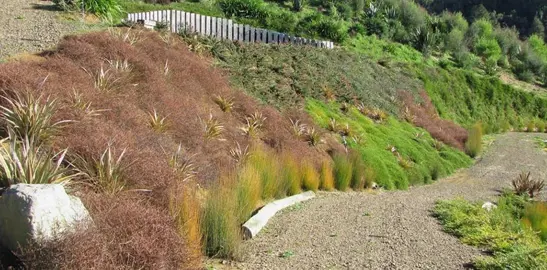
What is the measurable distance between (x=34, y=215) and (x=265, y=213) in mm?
4317

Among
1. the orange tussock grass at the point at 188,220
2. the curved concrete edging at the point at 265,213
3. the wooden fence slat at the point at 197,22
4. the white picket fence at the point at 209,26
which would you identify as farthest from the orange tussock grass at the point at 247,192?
the wooden fence slat at the point at 197,22

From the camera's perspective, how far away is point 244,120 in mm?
12383

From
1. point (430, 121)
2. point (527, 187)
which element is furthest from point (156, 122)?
point (430, 121)

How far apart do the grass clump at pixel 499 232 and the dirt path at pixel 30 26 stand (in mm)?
8620

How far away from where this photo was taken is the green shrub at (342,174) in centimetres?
1205

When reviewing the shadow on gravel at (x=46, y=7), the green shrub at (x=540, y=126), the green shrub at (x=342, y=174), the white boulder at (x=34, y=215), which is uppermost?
the white boulder at (x=34, y=215)

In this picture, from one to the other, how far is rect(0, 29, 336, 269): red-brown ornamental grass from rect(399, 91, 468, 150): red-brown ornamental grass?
9331 mm

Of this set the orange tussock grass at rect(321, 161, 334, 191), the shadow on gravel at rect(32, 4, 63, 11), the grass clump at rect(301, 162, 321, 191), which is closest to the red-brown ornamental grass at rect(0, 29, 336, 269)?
the orange tussock grass at rect(321, 161, 334, 191)

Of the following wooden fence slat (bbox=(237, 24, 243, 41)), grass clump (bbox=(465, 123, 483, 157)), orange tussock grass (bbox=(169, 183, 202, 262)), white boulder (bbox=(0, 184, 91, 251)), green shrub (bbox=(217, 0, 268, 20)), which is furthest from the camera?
green shrub (bbox=(217, 0, 268, 20))

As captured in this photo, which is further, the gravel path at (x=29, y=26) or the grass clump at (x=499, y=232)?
the gravel path at (x=29, y=26)

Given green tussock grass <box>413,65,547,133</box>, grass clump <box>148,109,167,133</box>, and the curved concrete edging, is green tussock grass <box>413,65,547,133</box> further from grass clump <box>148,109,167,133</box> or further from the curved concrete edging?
grass clump <box>148,109,167,133</box>

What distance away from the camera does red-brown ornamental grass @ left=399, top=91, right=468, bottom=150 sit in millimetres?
20859

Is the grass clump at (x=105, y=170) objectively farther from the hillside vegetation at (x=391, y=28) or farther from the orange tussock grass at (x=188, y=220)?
the hillside vegetation at (x=391, y=28)

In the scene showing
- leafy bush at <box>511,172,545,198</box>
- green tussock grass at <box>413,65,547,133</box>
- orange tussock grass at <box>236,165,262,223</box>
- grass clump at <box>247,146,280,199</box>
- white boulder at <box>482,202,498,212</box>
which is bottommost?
green tussock grass at <box>413,65,547,133</box>
